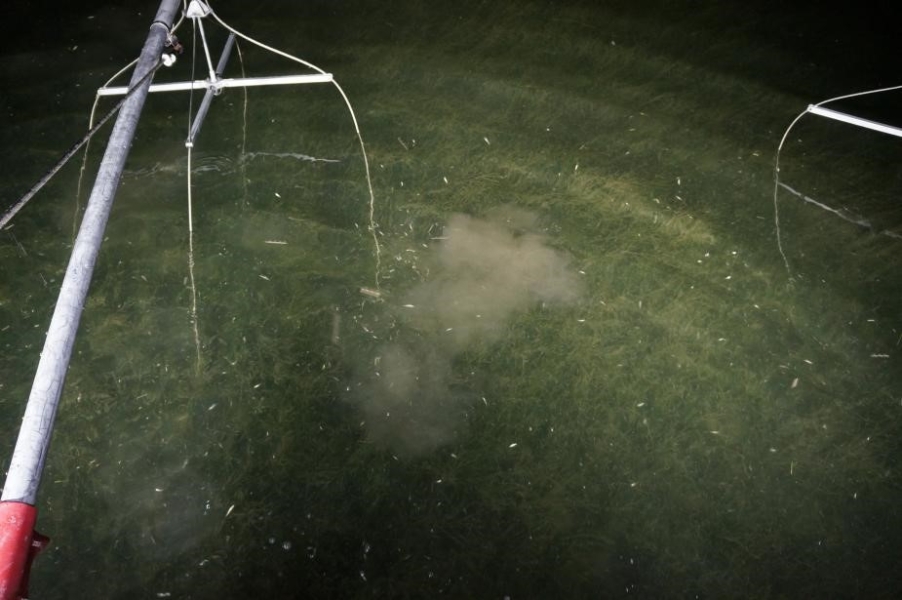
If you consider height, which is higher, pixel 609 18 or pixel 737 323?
pixel 609 18

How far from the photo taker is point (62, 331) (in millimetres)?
1677

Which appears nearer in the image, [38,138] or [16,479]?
[16,479]

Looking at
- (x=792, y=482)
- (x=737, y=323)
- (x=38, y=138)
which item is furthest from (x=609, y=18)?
(x=38, y=138)

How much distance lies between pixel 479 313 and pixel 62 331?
1.52 m

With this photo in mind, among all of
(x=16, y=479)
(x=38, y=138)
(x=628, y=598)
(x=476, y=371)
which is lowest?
(x=628, y=598)

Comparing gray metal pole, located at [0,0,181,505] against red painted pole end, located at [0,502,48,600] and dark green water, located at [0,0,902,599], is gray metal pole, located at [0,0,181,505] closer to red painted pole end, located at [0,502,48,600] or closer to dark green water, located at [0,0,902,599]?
red painted pole end, located at [0,502,48,600]

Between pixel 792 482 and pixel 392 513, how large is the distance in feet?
4.09

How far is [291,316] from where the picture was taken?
289cm

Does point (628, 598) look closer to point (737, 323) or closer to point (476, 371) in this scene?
point (476, 371)

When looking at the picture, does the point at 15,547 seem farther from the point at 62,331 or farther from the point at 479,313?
the point at 479,313

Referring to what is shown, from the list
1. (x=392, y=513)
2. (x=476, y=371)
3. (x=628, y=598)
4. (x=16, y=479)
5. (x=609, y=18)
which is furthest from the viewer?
(x=609, y=18)

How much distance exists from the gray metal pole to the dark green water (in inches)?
34.6

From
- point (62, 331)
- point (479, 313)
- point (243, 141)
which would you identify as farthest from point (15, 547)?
point (243, 141)

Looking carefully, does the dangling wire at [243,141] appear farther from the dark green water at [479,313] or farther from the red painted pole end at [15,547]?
the red painted pole end at [15,547]
